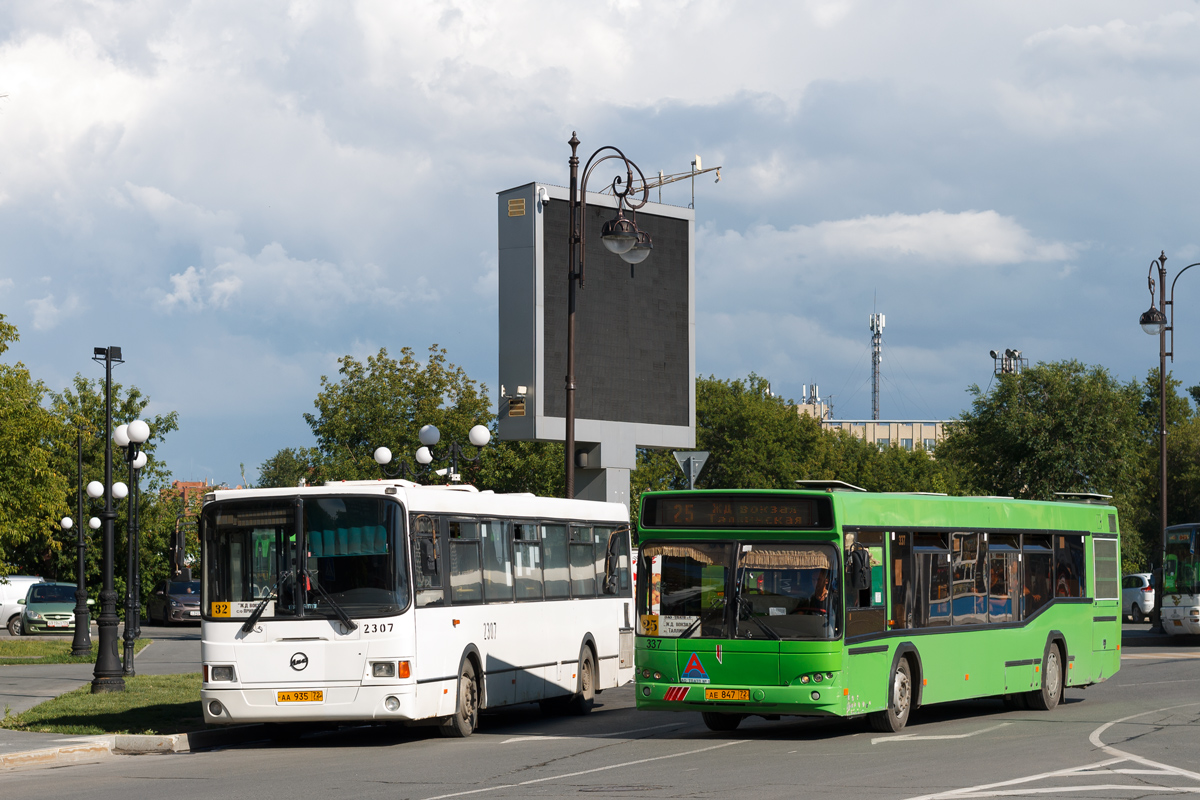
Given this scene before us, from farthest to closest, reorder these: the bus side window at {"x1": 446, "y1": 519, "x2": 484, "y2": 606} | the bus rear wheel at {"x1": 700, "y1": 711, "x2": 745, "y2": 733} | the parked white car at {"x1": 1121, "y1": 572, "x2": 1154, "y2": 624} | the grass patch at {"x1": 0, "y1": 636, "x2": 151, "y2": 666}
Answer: the parked white car at {"x1": 1121, "y1": 572, "x2": 1154, "y2": 624}, the grass patch at {"x1": 0, "y1": 636, "x2": 151, "y2": 666}, the bus side window at {"x1": 446, "y1": 519, "x2": 484, "y2": 606}, the bus rear wheel at {"x1": 700, "y1": 711, "x2": 745, "y2": 733}

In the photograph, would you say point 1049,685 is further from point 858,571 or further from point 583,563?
point 583,563

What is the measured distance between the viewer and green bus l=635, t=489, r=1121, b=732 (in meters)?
15.1

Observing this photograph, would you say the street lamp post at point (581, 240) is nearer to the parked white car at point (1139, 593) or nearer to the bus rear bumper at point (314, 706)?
the bus rear bumper at point (314, 706)

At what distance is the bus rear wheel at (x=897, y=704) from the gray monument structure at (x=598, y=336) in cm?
1523

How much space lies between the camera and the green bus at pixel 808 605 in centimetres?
1506

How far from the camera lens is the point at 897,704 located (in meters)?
16.2

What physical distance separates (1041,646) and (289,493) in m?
9.51

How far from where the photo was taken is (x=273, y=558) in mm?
15773

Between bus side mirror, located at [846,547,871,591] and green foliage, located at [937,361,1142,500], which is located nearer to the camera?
bus side mirror, located at [846,547,871,591]

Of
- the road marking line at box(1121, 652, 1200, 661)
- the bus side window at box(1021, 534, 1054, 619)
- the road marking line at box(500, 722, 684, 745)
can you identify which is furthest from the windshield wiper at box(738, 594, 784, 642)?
the road marking line at box(1121, 652, 1200, 661)

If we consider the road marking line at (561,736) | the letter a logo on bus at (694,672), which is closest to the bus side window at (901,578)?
the letter a logo on bus at (694,672)

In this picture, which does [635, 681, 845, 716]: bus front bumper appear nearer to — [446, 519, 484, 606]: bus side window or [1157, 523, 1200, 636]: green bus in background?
[446, 519, 484, 606]: bus side window

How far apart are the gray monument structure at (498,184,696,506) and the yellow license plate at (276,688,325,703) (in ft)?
51.1

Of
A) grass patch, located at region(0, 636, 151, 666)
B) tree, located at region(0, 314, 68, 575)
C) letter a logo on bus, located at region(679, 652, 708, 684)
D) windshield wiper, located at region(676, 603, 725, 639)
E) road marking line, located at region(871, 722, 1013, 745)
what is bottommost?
grass patch, located at region(0, 636, 151, 666)
